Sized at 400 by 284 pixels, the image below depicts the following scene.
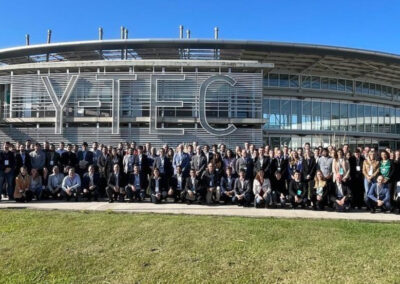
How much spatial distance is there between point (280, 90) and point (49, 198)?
2208cm

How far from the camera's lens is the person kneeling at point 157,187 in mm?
11000

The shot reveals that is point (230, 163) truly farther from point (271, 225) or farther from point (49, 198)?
point (49, 198)

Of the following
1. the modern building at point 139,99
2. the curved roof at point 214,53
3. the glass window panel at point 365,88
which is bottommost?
the modern building at point 139,99

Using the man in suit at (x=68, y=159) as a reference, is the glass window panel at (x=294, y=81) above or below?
above

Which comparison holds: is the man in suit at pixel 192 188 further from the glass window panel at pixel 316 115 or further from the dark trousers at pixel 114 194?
the glass window panel at pixel 316 115

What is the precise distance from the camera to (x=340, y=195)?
33.0 feet

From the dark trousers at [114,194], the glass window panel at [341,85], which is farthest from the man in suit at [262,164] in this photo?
the glass window panel at [341,85]

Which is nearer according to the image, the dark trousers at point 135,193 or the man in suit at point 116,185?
the man in suit at point 116,185

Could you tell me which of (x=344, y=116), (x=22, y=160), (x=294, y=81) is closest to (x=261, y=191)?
(x=22, y=160)

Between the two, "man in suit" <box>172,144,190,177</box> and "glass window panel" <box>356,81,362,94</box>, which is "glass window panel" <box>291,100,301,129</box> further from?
"man in suit" <box>172,144,190,177</box>

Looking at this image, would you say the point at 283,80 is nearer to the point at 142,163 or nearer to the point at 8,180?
the point at 142,163

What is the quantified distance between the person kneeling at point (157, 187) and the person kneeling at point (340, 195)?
503 centimetres

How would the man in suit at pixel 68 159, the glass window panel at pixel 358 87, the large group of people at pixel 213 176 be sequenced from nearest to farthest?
the large group of people at pixel 213 176 → the man in suit at pixel 68 159 → the glass window panel at pixel 358 87

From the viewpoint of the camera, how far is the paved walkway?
895 centimetres
